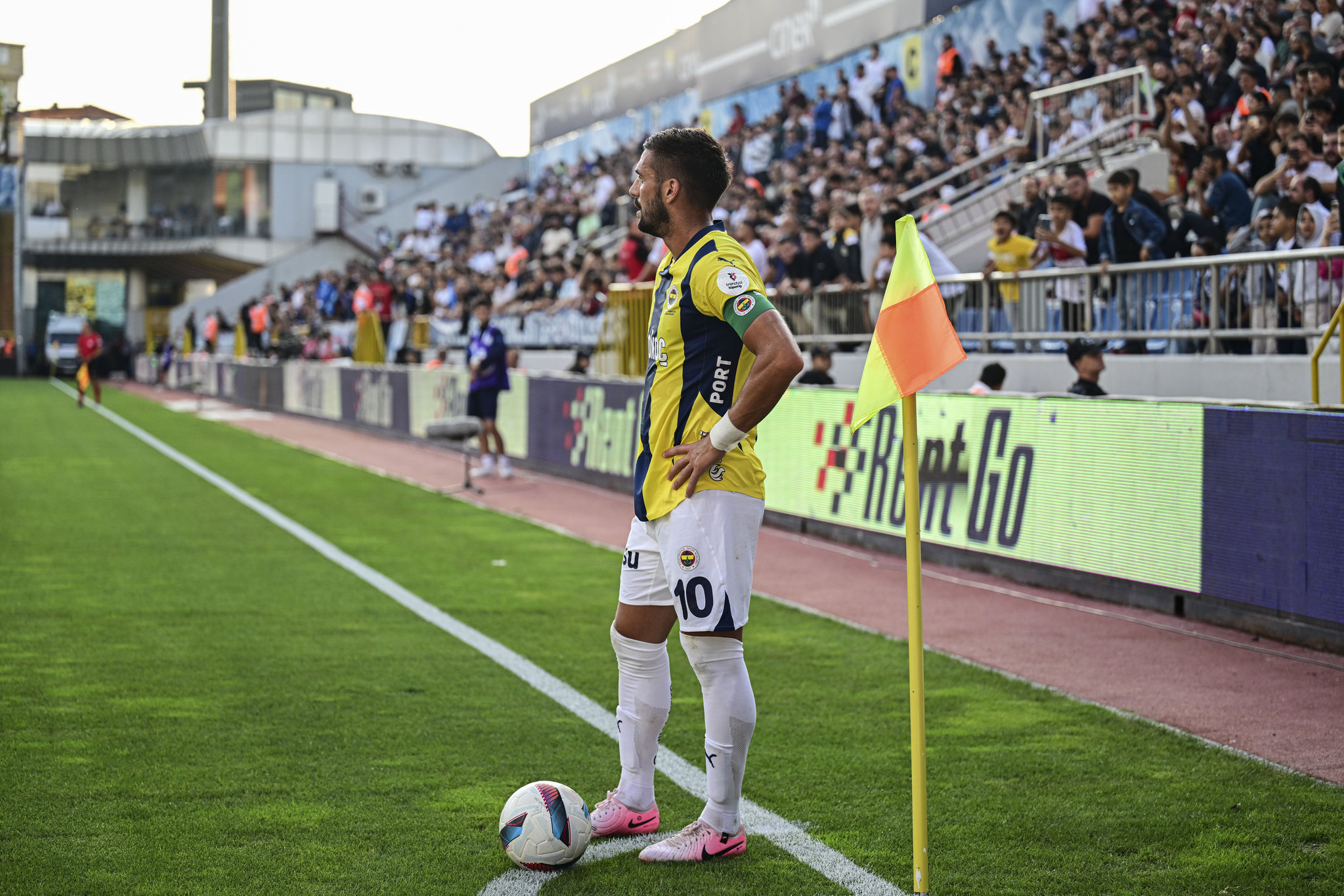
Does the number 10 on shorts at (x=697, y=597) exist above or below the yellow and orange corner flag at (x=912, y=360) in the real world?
below

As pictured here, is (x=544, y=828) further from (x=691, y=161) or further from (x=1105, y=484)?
(x=1105, y=484)

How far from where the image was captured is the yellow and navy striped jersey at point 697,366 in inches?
168

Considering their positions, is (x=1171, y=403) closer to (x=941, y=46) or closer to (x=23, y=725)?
(x=23, y=725)

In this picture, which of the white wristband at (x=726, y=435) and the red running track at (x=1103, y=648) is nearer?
the white wristband at (x=726, y=435)

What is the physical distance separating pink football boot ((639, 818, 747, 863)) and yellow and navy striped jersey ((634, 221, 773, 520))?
3.31ft

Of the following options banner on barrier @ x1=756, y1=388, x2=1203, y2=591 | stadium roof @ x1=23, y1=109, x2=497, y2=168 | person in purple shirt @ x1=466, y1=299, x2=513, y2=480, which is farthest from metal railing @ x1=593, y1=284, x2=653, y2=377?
stadium roof @ x1=23, y1=109, x2=497, y2=168

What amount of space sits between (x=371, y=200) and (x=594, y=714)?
57.8 m

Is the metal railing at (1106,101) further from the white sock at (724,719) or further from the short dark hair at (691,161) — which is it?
the white sock at (724,719)

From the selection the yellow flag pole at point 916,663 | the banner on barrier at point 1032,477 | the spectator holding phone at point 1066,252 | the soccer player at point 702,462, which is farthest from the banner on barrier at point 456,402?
the yellow flag pole at point 916,663

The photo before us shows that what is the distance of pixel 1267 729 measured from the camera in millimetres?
6117

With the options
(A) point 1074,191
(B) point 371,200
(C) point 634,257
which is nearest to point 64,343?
(B) point 371,200

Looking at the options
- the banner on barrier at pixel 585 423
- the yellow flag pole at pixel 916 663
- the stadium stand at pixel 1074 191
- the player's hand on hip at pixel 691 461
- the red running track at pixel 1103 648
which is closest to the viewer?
the yellow flag pole at pixel 916 663

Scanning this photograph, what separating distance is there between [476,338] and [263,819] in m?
13.1

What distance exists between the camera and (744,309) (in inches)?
163
